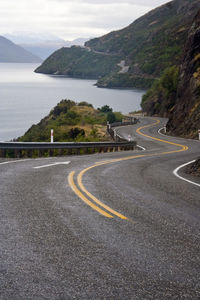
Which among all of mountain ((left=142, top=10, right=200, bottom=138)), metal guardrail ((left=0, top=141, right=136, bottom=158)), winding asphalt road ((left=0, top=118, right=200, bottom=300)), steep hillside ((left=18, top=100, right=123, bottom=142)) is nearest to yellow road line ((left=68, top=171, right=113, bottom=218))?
winding asphalt road ((left=0, top=118, right=200, bottom=300))

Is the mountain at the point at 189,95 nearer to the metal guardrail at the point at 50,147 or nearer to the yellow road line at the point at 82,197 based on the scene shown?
the metal guardrail at the point at 50,147

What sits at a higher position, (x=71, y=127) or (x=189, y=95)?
(x=189, y=95)

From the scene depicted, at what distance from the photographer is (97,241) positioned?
17.3ft

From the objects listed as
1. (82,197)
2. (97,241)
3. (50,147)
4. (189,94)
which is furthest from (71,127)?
(97,241)

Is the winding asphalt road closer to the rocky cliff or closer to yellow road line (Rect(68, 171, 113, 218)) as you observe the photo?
yellow road line (Rect(68, 171, 113, 218))

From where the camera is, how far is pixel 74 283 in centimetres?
396

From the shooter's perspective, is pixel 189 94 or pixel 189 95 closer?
pixel 189 95

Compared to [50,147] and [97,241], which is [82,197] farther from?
[50,147]

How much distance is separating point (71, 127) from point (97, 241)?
175ft

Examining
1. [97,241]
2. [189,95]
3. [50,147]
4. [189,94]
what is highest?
[189,94]

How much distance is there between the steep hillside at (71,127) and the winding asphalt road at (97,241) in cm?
2924

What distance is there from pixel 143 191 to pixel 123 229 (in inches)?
136

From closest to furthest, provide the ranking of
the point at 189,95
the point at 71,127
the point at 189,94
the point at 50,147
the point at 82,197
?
the point at 82,197 < the point at 50,147 < the point at 189,95 < the point at 189,94 < the point at 71,127

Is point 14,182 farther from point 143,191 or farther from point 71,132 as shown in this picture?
point 71,132
